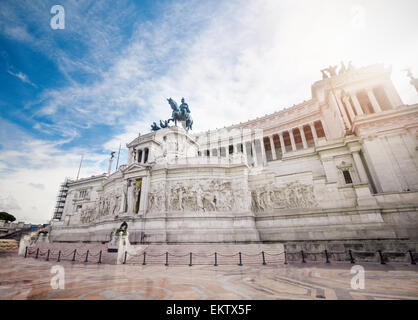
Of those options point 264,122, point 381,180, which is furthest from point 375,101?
point 264,122

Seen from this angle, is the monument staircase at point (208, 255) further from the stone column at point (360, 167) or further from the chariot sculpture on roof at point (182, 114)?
the chariot sculpture on roof at point (182, 114)

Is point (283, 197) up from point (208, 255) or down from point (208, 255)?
up

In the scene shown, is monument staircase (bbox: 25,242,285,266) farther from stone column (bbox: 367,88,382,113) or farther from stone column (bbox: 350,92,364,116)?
stone column (bbox: 367,88,382,113)

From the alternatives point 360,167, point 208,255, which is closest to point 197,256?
point 208,255

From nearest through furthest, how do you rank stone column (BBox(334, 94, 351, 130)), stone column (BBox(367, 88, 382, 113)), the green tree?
stone column (BBox(367, 88, 382, 113)), stone column (BBox(334, 94, 351, 130)), the green tree

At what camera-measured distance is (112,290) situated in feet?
17.1

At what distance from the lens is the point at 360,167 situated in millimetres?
20516

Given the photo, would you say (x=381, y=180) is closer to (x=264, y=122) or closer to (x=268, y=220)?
(x=268, y=220)

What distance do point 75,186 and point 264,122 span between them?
51589mm

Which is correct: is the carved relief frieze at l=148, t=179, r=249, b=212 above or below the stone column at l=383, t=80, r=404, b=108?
below

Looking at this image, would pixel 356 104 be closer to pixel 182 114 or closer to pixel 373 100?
pixel 373 100

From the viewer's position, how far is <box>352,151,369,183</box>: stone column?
20031mm

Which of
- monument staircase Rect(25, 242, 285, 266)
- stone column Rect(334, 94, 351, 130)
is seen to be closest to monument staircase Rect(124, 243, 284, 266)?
monument staircase Rect(25, 242, 285, 266)

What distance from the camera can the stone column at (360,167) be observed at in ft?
65.7
